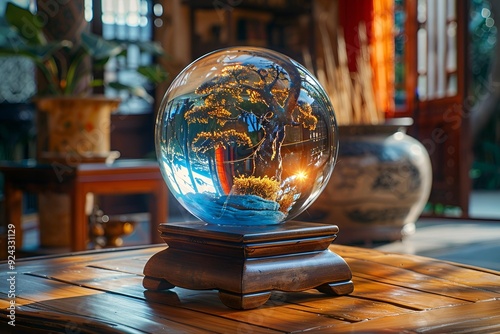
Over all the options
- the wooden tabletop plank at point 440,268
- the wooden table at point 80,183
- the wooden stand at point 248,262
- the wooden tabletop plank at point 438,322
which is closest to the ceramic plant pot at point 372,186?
the wooden table at point 80,183

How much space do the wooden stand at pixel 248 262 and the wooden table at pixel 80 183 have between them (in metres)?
1.77

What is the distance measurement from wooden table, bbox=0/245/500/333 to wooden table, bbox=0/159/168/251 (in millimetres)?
1555

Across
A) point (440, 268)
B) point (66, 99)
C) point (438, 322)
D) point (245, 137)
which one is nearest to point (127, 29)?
point (66, 99)

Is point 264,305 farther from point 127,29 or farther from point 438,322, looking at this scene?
point 127,29

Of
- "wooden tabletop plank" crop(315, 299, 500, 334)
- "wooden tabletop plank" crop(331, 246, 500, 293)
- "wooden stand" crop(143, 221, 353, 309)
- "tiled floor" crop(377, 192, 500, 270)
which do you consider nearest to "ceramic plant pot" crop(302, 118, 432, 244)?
"tiled floor" crop(377, 192, 500, 270)

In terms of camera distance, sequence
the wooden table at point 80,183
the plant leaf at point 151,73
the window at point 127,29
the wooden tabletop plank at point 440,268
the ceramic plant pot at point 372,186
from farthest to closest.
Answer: the window at point 127,29, the ceramic plant pot at point 372,186, the plant leaf at point 151,73, the wooden table at point 80,183, the wooden tabletop plank at point 440,268

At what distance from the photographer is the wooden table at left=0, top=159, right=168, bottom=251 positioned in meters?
2.76

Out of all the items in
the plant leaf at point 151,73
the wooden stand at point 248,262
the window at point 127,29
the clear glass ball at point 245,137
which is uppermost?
the window at point 127,29

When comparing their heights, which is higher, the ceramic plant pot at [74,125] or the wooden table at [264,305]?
the ceramic plant pot at [74,125]

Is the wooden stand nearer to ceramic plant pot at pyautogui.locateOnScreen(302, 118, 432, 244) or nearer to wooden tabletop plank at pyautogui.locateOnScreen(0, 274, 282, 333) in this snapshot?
wooden tabletop plank at pyautogui.locateOnScreen(0, 274, 282, 333)

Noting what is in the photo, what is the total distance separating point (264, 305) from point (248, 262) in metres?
0.05

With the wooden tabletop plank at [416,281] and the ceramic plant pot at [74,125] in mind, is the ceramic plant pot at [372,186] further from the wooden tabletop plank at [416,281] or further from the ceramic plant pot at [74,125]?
the wooden tabletop plank at [416,281]

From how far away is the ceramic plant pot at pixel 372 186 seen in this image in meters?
3.49

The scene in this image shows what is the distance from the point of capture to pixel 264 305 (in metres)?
0.93
